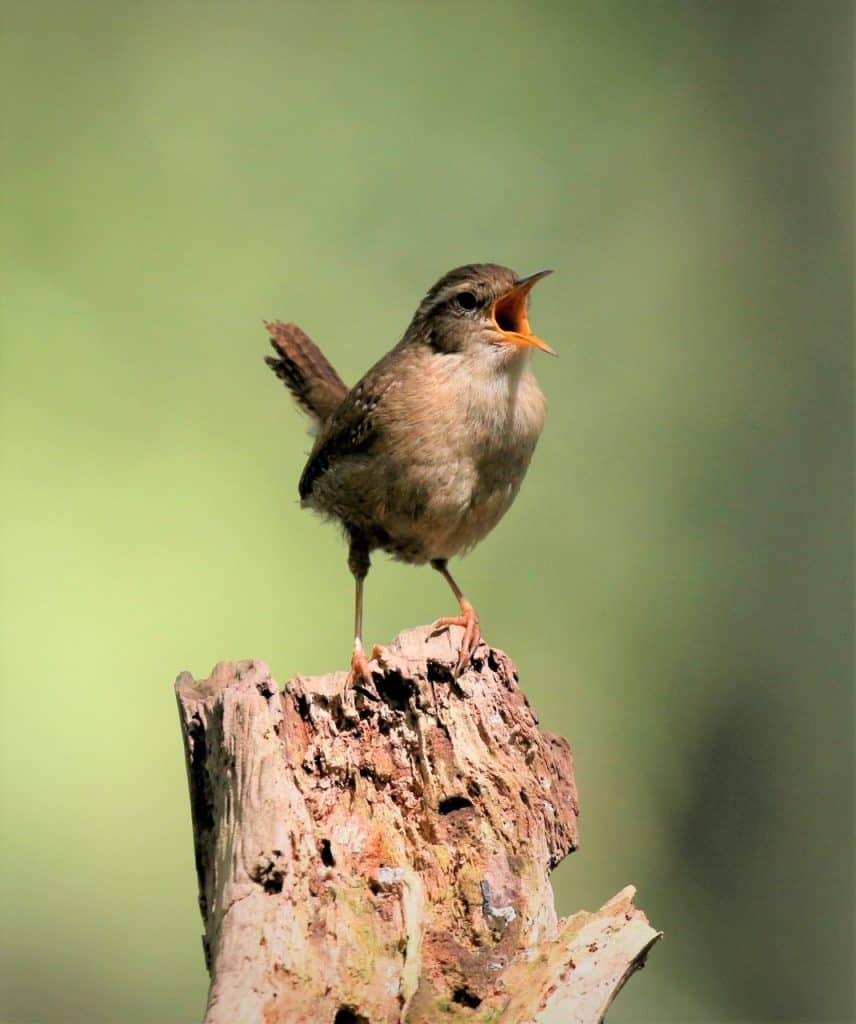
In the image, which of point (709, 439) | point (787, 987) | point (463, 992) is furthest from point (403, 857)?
point (709, 439)

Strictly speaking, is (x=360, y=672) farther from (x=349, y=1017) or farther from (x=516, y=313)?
(x=516, y=313)

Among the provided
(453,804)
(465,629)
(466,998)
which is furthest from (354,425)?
(466,998)

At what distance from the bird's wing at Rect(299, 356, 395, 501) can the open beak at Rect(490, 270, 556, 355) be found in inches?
14.7

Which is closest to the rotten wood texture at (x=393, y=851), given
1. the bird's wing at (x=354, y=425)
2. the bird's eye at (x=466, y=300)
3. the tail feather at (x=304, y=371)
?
the bird's wing at (x=354, y=425)

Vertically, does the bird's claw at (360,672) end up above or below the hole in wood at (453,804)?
above

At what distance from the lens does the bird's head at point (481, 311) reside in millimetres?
4051

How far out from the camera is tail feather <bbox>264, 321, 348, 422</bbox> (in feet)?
16.4

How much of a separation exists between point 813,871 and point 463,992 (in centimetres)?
483

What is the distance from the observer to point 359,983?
8.88 feet

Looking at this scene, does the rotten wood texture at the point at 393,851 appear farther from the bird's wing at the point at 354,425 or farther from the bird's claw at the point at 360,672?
the bird's wing at the point at 354,425

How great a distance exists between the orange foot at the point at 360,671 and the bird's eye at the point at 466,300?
122 centimetres

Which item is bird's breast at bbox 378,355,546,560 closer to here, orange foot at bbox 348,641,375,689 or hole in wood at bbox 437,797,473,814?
orange foot at bbox 348,641,375,689

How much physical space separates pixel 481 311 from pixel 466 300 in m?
0.06

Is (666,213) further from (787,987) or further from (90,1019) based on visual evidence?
(90,1019)
